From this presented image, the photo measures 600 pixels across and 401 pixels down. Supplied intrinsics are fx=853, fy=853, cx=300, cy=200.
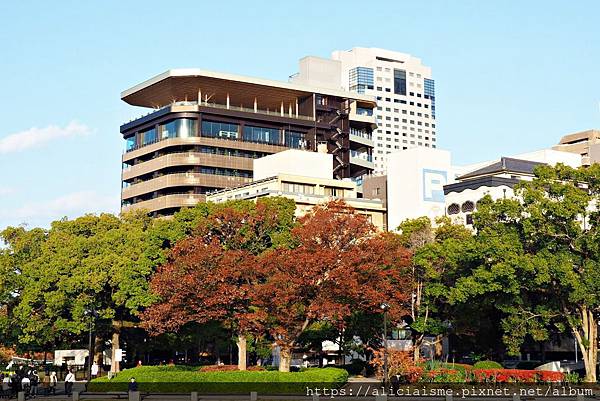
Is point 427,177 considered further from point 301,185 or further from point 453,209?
point 301,185

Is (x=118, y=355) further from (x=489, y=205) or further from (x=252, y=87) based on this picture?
(x=252, y=87)

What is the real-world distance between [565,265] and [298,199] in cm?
5133

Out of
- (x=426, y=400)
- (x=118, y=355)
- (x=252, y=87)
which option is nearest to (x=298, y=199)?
(x=252, y=87)

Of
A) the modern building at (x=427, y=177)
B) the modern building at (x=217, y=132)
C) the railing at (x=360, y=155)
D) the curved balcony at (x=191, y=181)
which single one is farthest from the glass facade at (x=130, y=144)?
the modern building at (x=427, y=177)

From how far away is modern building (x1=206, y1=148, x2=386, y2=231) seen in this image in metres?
112

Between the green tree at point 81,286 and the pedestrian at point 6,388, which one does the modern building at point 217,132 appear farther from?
the pedestrian at point 6,388

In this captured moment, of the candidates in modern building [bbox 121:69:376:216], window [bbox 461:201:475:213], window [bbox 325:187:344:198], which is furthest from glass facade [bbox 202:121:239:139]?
window [bbox 461:201:475:213]

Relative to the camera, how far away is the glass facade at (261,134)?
444 ft

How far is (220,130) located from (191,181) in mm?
10321

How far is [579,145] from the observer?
157m

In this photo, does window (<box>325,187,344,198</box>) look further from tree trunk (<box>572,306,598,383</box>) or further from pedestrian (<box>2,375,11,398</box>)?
pedestrian (<box>2,375,11,398</box>)

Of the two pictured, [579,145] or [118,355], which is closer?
[118,355]

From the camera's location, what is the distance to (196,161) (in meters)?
129

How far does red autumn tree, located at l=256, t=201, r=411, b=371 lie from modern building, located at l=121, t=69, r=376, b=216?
60612mm
